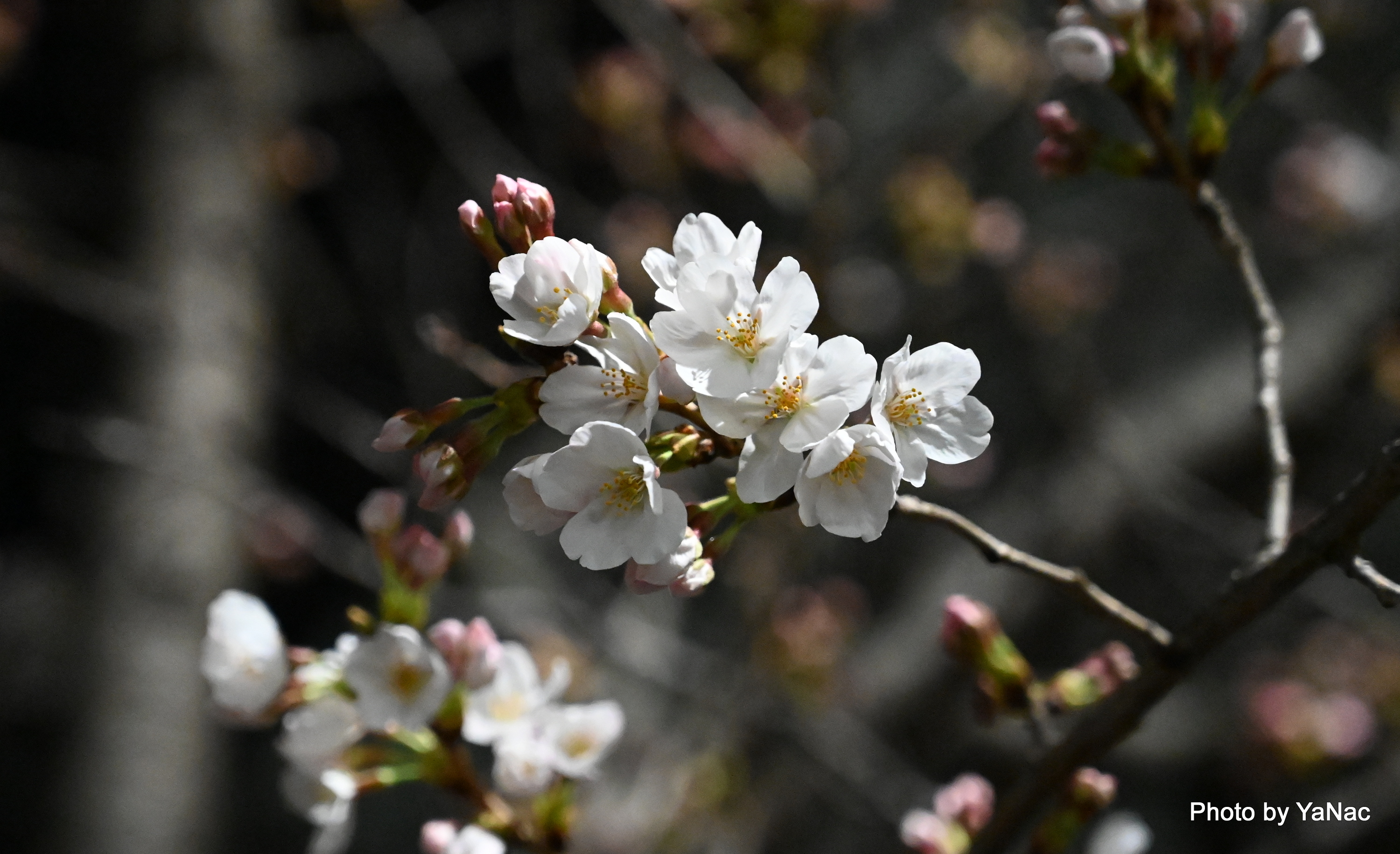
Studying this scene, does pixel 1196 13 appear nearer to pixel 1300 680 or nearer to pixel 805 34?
pixel 805 34

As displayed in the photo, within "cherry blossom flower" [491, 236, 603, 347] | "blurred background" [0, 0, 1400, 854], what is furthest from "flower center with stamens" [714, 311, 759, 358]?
"blurred background" [0, 0, 1400, 854]

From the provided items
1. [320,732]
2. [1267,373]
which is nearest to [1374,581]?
[1267,373]

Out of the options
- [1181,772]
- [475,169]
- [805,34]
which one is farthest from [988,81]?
[1181,772]

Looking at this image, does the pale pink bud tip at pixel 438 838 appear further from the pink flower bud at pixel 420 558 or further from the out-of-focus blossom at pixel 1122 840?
the out-of-focus blossom at pixel 1122 840

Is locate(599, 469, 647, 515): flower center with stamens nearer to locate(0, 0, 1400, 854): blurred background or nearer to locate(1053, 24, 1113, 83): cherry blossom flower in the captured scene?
locate(1053, 24, 1113, 83): cherry blossom flower

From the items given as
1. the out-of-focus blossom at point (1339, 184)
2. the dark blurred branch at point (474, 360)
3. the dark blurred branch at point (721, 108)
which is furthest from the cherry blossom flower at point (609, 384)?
the out-of-focus blossom at point (1339, 184)

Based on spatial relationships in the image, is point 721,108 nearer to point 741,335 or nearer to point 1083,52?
point 1083,52
